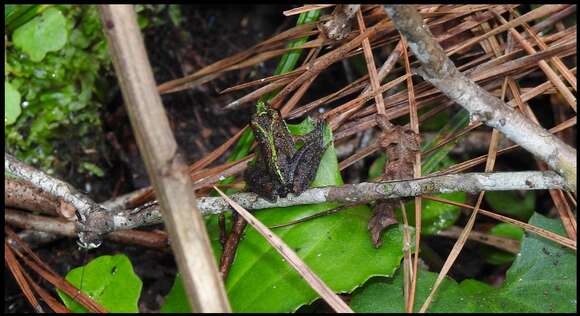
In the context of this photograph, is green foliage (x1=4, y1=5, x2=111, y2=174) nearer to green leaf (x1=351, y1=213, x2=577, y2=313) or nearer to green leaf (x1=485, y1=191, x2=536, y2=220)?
green leaf (x1=351, y1=213, x2=577, y2=313)

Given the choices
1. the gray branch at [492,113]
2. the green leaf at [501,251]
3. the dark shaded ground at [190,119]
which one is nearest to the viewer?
the gray branch at [492,113]

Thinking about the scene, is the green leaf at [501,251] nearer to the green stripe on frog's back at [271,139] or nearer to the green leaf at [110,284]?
the green stripe on frog's back at [271,139]

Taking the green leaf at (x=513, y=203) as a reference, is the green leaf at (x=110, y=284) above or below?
above

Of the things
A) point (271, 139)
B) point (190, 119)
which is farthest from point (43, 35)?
point (271, 139)

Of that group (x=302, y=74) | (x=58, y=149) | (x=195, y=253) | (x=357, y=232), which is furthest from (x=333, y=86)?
(x=195, y=253)

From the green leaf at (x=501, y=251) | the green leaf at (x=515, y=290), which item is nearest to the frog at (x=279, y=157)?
the green leaf at (x=515, y=290)

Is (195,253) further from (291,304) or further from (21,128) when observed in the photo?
(21,128)
